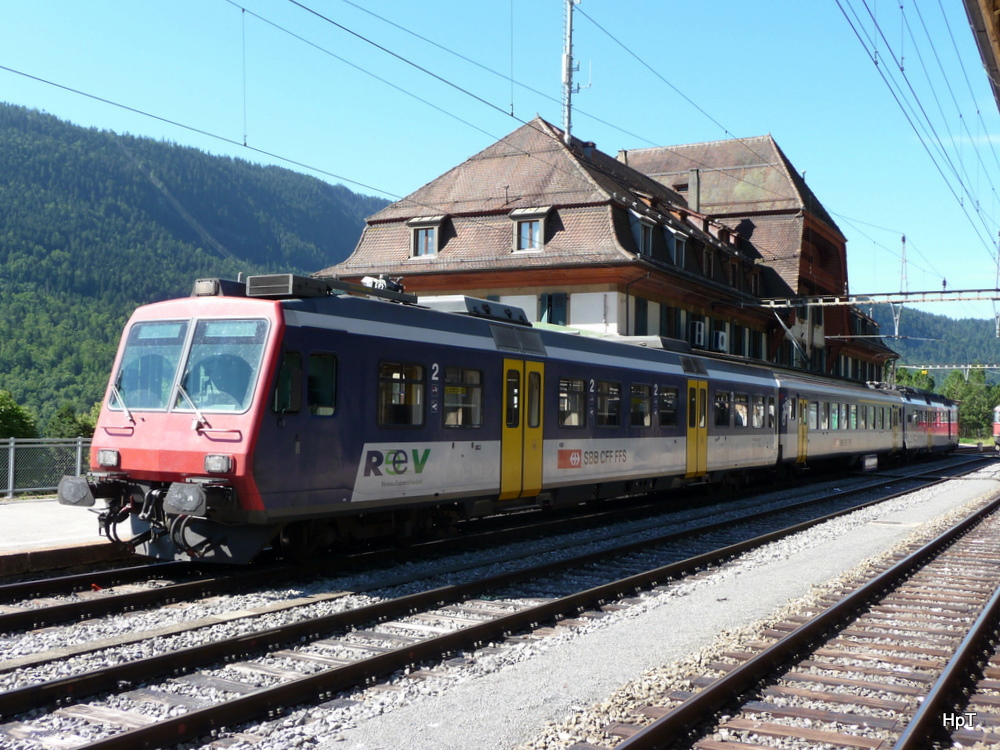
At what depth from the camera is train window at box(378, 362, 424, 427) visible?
35.8 feet

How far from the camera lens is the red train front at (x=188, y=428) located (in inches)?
367

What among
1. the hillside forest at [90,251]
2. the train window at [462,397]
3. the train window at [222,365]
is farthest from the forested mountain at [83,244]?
the train window at [222,365]

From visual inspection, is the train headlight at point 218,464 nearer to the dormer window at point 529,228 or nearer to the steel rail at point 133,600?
the steel rail at point 133,600

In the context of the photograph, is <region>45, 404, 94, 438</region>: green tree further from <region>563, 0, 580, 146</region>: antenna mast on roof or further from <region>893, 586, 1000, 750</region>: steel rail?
<region>893, 586, 1000, 750</region>: steel rail

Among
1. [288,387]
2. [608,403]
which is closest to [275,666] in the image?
[288,387]

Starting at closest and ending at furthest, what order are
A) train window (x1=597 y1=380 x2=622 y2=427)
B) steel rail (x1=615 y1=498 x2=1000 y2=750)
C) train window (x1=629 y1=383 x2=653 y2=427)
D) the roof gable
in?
steel rail (x1=615 y1=498 x2=1000 y2=750)
train window (x1=597 y1=380 x2=622 y2=427)
train window (x1=629 y1=383 x2=653 y2=427)
the roof gable

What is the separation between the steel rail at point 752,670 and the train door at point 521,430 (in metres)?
4.81

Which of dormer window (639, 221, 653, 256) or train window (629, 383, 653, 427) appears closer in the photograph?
train window (629, 383, 653, 427)

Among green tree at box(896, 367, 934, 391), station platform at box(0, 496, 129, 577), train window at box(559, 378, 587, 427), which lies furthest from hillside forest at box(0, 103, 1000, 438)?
station platform at box(0, 496, 129, 577)

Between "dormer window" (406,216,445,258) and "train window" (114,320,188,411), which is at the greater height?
"dormer window" (406,216,445,258)

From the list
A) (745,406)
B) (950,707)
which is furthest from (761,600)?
(745,406)

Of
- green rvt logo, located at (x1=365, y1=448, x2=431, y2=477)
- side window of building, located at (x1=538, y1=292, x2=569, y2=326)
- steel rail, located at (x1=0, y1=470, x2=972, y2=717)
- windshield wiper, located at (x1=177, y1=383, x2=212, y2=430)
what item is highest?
side window of building, located at (x1=538, y1=292, x2=569, y2=326)

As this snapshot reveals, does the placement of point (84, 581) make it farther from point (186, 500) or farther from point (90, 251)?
point (90, 251)

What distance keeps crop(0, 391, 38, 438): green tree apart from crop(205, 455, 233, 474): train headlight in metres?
44.1
